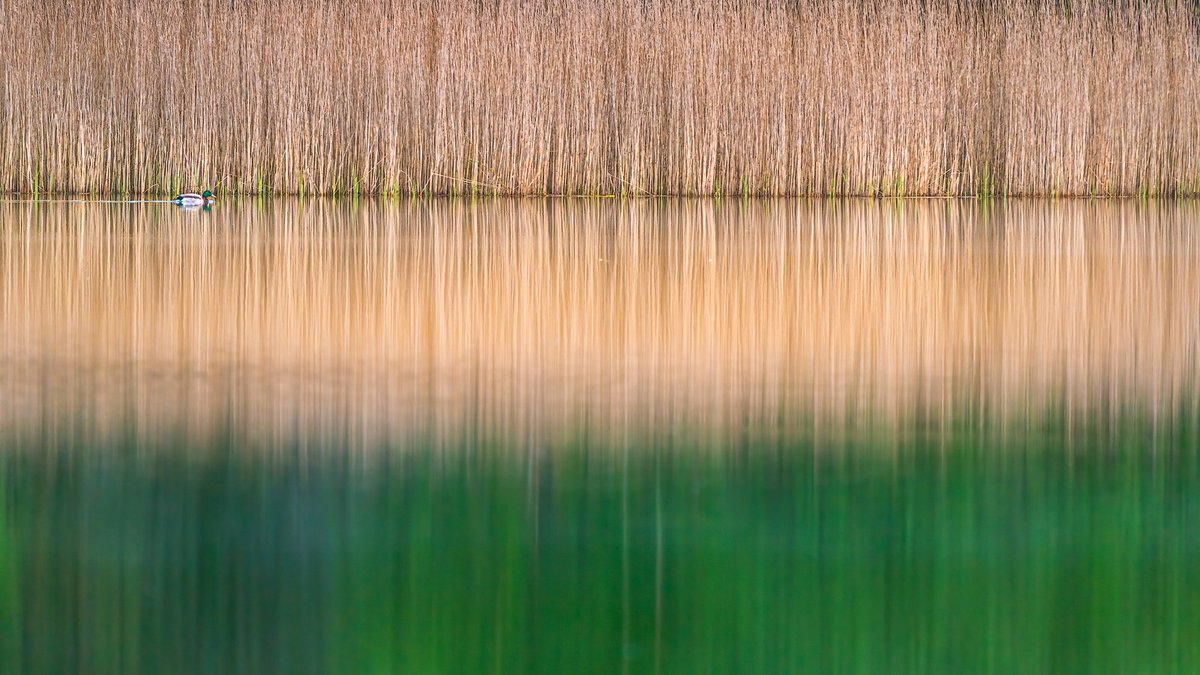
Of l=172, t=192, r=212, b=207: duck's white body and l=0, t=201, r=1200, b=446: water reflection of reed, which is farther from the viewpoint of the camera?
l=172, t=192, r=212, b=207: duck's white body

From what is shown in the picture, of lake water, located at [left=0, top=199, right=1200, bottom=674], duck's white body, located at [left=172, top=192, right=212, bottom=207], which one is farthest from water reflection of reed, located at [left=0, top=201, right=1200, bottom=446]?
duck's white body, located at [left=172, top=192, right=212, bottom=207]

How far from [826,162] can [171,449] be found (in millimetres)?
10291

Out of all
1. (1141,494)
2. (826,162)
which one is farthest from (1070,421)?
(826,162)

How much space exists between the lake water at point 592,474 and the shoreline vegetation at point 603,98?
19.0ft

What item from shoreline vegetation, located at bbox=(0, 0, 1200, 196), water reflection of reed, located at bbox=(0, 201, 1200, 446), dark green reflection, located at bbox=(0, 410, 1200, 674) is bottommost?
dark green reflection, located at bbox=(0, 410, 1200, 674)

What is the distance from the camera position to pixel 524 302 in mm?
6188

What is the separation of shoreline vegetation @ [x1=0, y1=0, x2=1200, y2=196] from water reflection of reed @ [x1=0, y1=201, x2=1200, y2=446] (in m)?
2.79

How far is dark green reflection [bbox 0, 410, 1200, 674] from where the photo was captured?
239 centimetres

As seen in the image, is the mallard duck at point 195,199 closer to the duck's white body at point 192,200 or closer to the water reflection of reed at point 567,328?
the duck's white body at point 192,200

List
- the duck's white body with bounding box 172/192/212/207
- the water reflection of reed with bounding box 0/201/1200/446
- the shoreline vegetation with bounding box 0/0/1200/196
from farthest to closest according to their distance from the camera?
the shoreline vegetation with bounding box 0/0/1200/196
the duck's white body with bounding box 172/192/212/207
the water reflection of reed with bounding box 0/201/1200/446

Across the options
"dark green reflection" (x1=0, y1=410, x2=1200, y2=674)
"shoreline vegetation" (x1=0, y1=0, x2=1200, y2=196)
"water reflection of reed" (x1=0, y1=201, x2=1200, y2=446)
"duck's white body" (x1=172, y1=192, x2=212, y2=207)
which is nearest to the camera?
"dark green reflection" (x1=0, y1=410, x2=1200, y2=674)

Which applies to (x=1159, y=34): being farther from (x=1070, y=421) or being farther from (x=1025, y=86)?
(x=1070, y=421)

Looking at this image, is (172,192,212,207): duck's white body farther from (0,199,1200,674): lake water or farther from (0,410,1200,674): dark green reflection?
(0,410,1200,674): dark green reflection

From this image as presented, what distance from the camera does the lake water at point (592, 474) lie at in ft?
8.05
